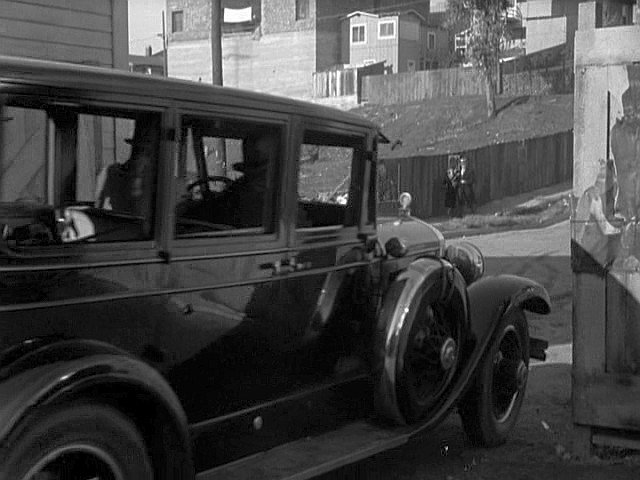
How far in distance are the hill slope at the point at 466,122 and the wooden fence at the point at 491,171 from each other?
9.94 feet

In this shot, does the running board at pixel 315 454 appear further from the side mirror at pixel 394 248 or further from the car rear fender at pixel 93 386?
the side mirror at pixel 394 248

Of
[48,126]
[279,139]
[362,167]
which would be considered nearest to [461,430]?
[362,167]

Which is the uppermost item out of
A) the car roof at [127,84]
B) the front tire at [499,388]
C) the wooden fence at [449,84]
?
the wooden fence at [449,84]

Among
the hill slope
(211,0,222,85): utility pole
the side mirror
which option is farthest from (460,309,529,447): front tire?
the hill slope

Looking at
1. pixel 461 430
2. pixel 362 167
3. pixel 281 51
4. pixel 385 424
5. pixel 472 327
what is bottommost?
pixel 461 430

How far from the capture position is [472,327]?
5.89 metres

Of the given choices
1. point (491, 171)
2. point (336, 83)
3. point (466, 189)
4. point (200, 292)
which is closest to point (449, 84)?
point (336, 83)

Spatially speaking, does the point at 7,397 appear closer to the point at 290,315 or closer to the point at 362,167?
the point at 290,315

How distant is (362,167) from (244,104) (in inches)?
46.1

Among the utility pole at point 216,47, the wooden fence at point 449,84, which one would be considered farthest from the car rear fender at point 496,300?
the wooden fence at point 449,84

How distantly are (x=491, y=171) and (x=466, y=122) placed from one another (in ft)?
38.0

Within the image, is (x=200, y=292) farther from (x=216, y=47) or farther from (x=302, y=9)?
(x=302, y=9)

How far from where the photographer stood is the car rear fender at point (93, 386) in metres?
3.18

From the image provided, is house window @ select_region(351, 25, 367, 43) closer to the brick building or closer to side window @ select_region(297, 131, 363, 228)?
the brick building
